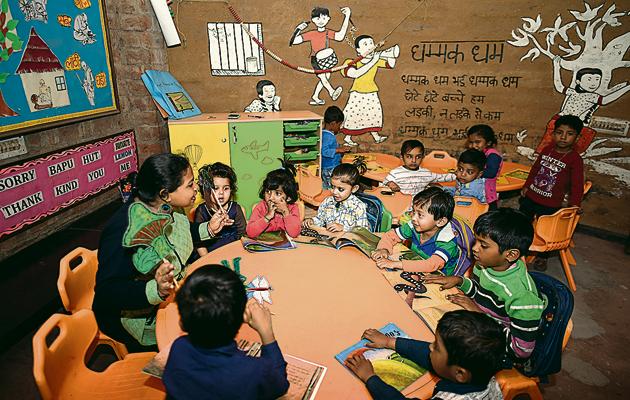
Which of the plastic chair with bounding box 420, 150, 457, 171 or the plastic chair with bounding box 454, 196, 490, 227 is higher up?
the plastic chair with bounding box 420, 150, 457, 171

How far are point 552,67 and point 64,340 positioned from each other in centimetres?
599

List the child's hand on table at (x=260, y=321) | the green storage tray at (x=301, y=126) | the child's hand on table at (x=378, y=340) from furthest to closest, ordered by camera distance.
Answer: the green storage tray at (x=301, y=126) → the child's hand on table at (x=378, y=340) → the child's hand on table at (x=260, y=321)

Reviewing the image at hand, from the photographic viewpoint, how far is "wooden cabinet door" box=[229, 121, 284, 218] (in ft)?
17.1

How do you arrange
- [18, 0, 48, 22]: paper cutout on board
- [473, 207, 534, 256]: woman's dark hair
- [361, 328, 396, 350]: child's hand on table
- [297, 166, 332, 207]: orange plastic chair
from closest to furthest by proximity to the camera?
[361, 328, 396, 350]: child's hand on table, [473, 207, 534, 256]: woman's dark hair, [18, 0, 48, 22]: paper cutout on board, [297, 166, 332, 207]: orange plastic chair

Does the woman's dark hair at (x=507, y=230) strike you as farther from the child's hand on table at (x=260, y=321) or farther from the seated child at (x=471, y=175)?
the seated child at (x=471, y=175)

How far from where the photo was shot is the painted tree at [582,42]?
4781 mm

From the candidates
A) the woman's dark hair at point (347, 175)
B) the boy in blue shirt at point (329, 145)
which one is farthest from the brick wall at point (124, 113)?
the woman's dark hair at point (347, 175)

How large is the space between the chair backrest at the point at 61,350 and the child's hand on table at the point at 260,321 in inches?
31.1

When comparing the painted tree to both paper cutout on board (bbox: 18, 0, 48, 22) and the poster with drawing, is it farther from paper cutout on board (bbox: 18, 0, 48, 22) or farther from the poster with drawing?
paper cutout on board (bbox: 18, 0, 48, 22)

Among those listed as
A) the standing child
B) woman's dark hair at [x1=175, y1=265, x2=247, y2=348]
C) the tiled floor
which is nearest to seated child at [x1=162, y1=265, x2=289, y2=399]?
woman's dark hair at [x1=175, y1=265, x2=247, y2=348]

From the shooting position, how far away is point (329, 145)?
4984 millimetres

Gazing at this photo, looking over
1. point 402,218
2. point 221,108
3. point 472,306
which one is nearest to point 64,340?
point 472,306

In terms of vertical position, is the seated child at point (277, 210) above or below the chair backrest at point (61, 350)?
above

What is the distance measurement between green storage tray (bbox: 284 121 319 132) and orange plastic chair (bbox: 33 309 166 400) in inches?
151
